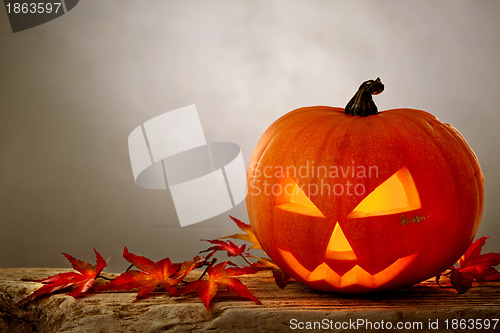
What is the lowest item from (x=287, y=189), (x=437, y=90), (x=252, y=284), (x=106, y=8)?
(x=252, y=284)

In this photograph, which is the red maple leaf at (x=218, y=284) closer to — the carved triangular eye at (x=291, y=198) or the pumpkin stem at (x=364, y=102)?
the carved triangular eye at (x=291, y=198)

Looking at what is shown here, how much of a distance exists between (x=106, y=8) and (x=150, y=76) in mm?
226

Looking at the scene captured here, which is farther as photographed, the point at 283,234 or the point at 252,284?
the point at 252,284

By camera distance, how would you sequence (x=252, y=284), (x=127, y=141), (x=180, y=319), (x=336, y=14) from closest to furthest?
1. (x=180, y=319)
2. (x=252, y=284)
3. (x=336, y=14)
4. (x=127, y=141)

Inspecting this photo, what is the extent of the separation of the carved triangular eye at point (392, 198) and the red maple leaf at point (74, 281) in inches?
18.1

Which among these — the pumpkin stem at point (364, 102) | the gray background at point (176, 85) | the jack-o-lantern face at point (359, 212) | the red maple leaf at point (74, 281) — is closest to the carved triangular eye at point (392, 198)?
the jack-o-lantern face at point (359, 212)

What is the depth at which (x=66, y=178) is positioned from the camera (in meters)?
1.46

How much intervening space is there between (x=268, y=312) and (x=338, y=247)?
5.8 inches

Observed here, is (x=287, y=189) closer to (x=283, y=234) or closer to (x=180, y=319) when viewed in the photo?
(x=283, y=234)

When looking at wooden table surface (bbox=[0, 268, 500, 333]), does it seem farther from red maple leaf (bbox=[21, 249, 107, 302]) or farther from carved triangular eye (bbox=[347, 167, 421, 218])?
carved triangular eye (bbox=[347, 167, 421, 218])

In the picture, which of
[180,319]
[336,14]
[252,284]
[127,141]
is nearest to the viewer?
[180,319]

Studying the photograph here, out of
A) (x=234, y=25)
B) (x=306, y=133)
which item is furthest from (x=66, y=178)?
(x=306, y=133)

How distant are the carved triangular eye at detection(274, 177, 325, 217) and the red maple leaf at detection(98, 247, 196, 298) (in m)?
0.21

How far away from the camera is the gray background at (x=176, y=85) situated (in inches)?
52.7
